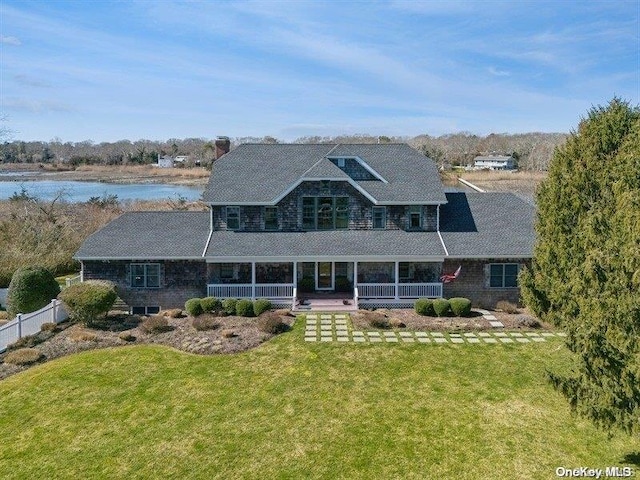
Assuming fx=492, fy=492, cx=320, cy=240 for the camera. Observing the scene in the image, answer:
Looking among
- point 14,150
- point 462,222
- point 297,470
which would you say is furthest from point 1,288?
point 14,150

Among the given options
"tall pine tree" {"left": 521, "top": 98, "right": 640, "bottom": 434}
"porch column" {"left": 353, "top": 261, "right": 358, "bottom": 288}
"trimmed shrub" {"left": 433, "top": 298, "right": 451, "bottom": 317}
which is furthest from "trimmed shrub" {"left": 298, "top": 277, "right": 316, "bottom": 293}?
"tall pine tree" {"left": 521, "top": 98, "right": 640, "bottom": 434}

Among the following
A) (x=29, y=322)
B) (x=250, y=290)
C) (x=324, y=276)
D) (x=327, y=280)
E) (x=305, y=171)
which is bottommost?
(x=29, y=322)

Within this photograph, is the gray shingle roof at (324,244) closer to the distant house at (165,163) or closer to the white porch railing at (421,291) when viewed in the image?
the white porch railing at (421,291)

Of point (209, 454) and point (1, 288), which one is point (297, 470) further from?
point (1, 288)

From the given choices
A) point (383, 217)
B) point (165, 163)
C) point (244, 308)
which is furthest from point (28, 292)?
point (165, 163)

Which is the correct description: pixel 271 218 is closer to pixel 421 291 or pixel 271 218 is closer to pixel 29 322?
pixel 421 291

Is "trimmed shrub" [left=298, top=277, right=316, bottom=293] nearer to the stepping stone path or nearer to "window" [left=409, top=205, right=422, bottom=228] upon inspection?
the stepping stone path
